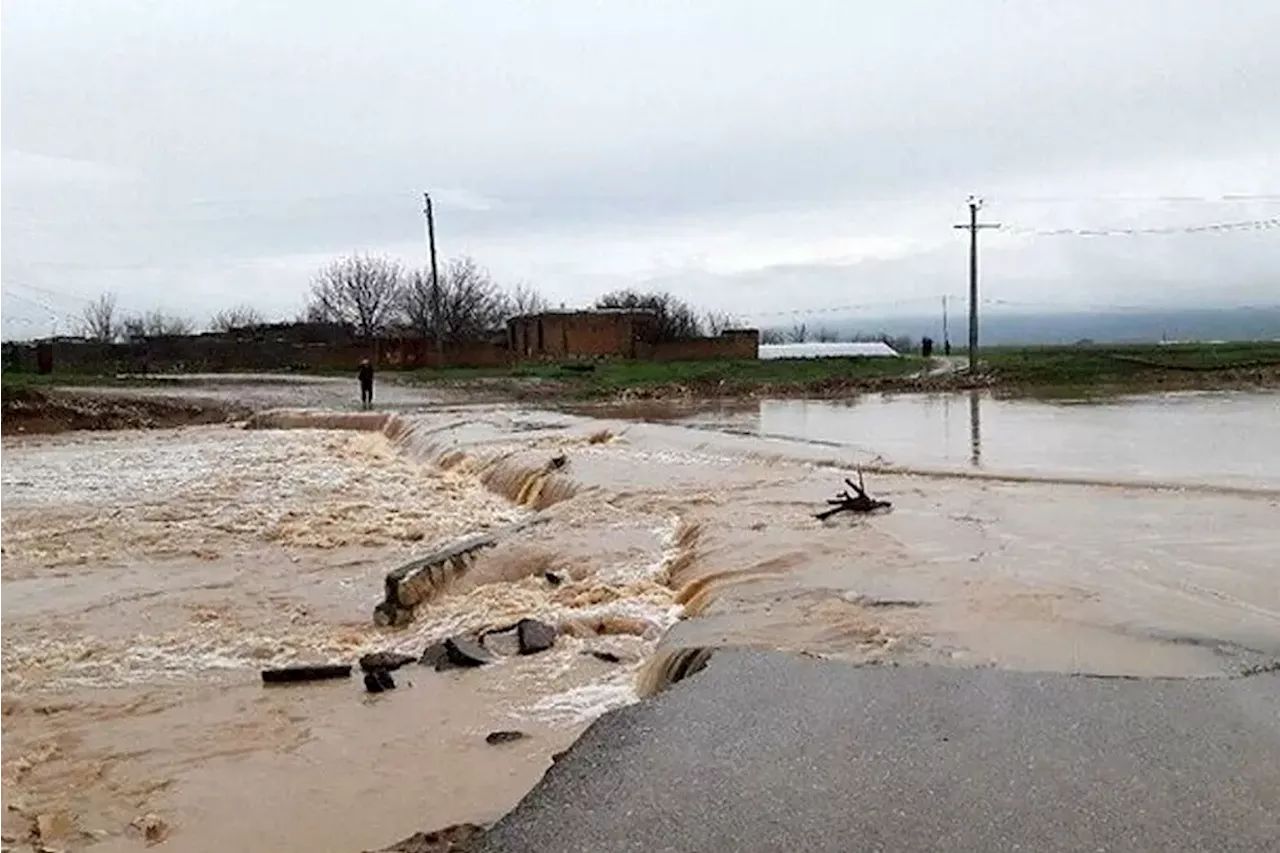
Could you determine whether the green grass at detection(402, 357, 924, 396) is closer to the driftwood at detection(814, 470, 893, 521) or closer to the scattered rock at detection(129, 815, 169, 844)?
the driftwood at detection(814, 470, 893, 521)

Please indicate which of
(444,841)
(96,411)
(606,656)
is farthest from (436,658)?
(96,411)

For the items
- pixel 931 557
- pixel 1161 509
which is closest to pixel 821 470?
pixel 1161 509

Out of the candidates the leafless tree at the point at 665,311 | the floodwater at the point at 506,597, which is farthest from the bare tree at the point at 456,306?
the floodwater at the point at 506,597

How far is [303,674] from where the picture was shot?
8.56 metres

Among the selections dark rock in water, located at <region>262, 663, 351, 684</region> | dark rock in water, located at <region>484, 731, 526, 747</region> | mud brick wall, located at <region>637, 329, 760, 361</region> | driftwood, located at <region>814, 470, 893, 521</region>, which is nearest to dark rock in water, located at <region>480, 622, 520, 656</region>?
dark rock in water, located at <region>262, 663, 351, 684</region>

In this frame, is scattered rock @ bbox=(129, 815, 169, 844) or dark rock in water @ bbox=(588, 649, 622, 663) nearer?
scattered rock @ bbox=(129, 815, 169, 844)

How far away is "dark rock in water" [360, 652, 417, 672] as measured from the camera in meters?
8.57

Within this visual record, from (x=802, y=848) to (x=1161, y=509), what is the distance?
1101 centimetres

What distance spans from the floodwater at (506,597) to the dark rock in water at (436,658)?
154mm

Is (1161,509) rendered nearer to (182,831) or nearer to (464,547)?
(464,547)

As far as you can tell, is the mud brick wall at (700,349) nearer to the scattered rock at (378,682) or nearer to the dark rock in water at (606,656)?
the dark rock in water at (606,656)

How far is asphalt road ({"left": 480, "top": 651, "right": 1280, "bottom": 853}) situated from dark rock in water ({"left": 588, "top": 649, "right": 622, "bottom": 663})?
5.60 feet

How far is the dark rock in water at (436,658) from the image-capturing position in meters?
8.59

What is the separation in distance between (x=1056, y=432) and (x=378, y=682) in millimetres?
20566
